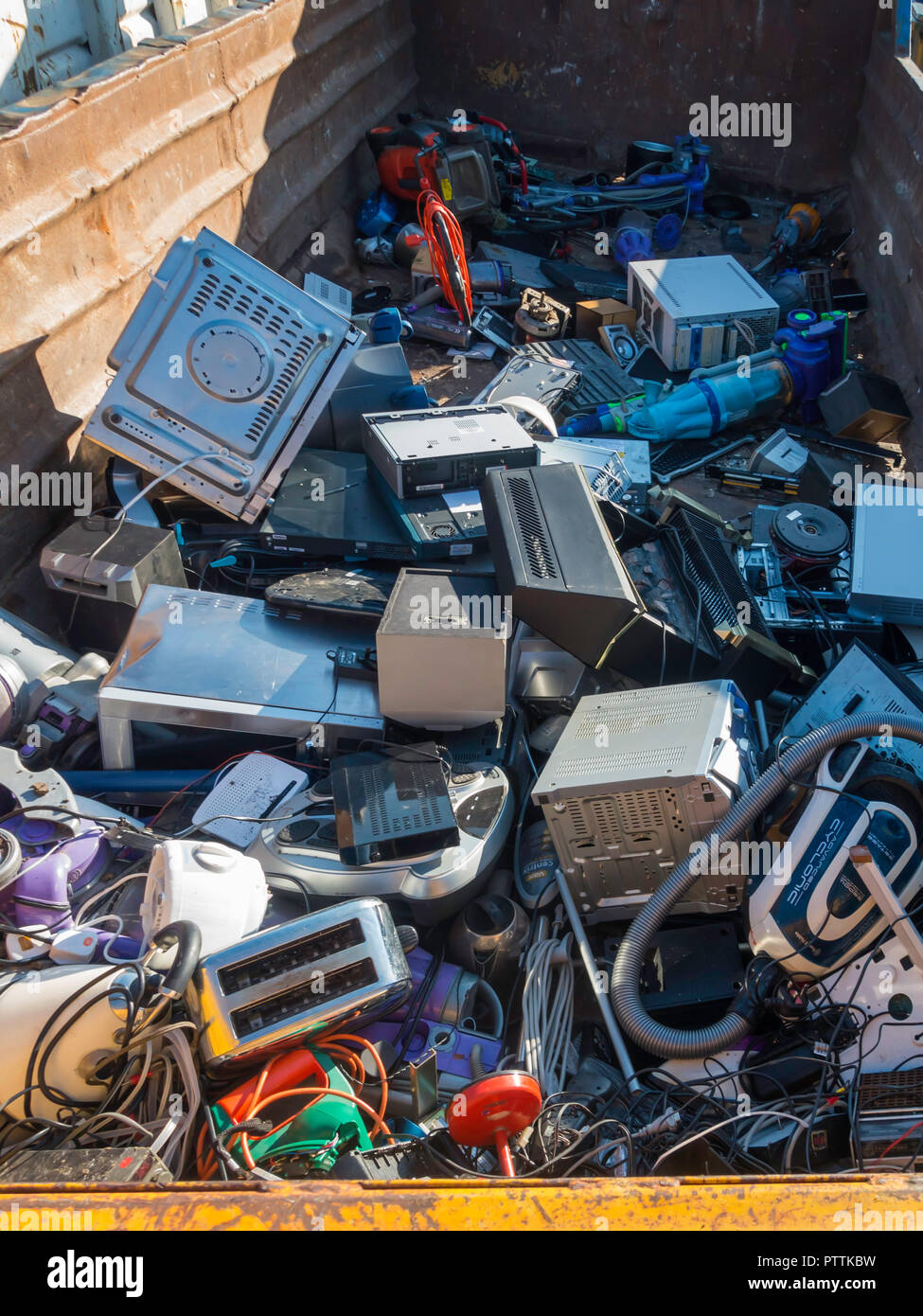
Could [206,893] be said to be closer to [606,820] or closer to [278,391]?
[606,820]

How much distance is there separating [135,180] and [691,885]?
425 centimetres

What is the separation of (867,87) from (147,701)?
27.9ft

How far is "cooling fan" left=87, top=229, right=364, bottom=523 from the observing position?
3688mm

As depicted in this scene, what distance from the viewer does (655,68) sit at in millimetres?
8859

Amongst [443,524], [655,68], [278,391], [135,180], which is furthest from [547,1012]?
[655,68]

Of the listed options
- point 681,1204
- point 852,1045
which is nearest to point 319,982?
point 681,1204

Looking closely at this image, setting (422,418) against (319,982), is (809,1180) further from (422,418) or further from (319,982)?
(422,418)

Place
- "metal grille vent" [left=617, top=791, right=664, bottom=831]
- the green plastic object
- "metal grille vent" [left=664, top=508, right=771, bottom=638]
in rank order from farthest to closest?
"metal grille vent" [left=664, top=508, right=771, bottom=638]
"metal grille vent" [left=617, top=791, right=664, bottom=831]
the green plastic object

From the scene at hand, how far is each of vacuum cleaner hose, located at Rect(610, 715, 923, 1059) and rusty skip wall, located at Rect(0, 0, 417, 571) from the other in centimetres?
273

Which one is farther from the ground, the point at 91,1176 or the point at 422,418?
the point at 422,418

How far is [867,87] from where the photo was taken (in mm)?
8188

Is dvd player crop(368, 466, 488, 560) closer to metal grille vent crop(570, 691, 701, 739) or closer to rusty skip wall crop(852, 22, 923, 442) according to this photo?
metal grille vent crop(570, 691, 701, 739)

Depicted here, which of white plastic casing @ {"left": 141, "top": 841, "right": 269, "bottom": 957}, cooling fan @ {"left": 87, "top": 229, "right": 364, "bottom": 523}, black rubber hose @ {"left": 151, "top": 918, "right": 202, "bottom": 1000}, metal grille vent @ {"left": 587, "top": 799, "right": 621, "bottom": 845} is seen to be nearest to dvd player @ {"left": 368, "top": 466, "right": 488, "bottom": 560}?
cooling fan @ {"left": 87, "top": 229, "right": 364, "bottom": 523}

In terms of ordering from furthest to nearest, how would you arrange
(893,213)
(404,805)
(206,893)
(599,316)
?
(893,213) → (599,316) → (404,805) → (206,893)
